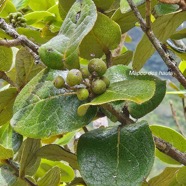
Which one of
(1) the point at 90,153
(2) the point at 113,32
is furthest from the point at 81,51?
(1) the point at 90,153

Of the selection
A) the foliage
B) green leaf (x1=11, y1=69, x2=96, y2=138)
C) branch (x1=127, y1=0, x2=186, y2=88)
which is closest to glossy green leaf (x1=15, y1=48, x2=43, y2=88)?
the foliage

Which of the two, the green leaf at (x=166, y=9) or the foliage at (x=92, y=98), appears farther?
the green leaf at (x=166, y=9)

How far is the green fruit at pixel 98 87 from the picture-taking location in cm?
59

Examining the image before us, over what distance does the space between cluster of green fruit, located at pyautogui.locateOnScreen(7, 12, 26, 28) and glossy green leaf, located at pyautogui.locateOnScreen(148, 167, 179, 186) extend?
397 millimetres

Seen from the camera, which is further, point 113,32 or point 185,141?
point 185,141

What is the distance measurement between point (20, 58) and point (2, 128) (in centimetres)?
20

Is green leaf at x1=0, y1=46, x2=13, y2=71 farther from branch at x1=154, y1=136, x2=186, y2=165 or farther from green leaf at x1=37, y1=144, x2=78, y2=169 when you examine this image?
branch at x1=154, y1=136, x2=186, y2=165

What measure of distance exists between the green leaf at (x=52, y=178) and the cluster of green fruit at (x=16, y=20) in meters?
0.30

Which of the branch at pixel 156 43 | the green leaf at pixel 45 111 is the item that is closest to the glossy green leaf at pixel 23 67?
the green leaf at pixel 45 111

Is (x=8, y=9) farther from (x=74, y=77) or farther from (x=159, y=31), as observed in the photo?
(x=74, y=77)

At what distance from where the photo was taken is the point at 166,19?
0.77 metres

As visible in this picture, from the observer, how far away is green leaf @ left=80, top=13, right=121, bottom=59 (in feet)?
2.24

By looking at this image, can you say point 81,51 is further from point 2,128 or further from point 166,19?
point 2,128

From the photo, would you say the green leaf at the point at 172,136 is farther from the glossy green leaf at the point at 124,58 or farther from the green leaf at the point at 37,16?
the green leaf at the point at 37,16
